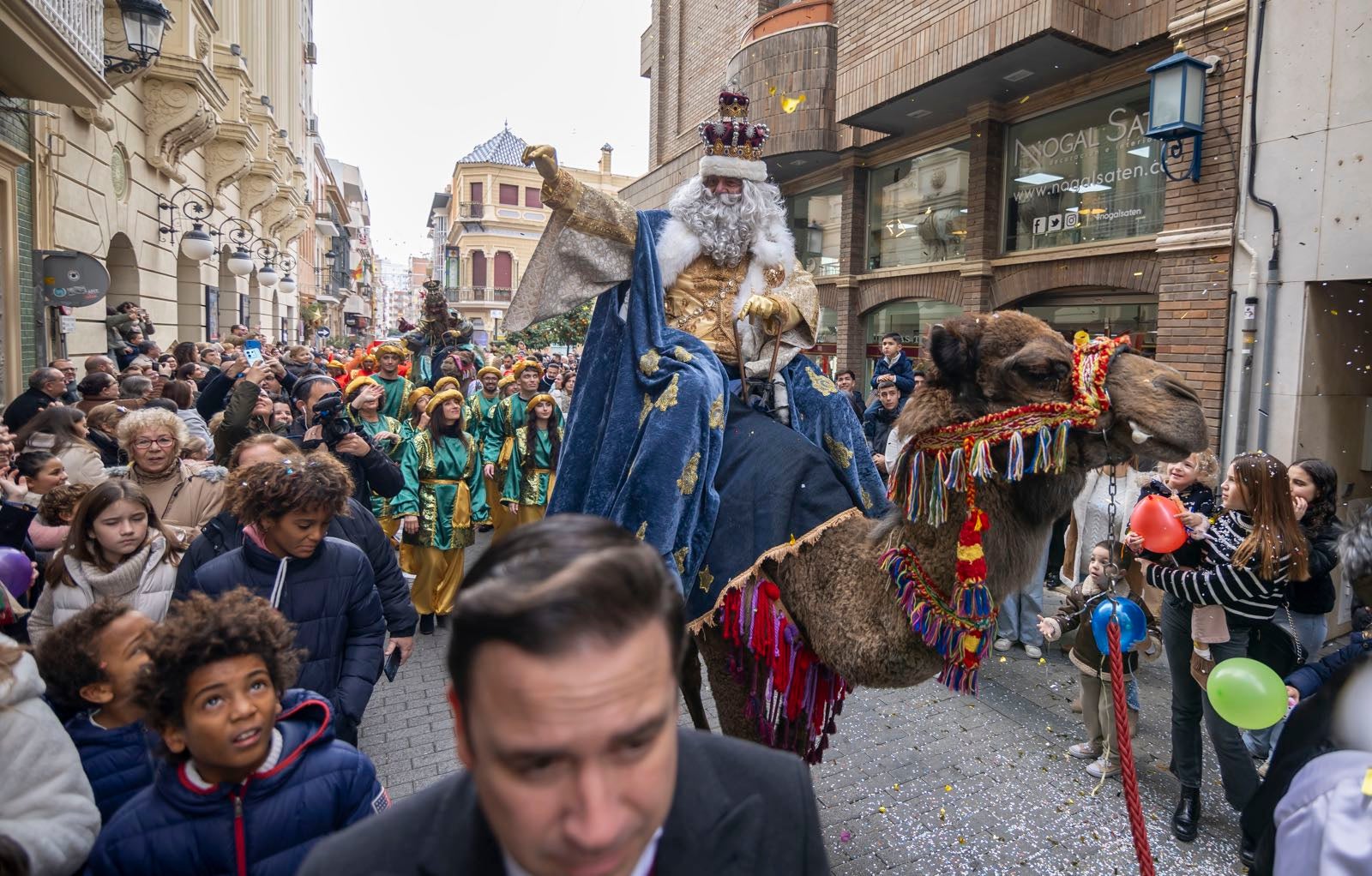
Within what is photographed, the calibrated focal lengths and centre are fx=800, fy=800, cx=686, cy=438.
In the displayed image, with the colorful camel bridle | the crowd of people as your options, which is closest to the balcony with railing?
the crowd of people

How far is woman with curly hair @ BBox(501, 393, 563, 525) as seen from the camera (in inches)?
301

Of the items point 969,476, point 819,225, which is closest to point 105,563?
point 969,476

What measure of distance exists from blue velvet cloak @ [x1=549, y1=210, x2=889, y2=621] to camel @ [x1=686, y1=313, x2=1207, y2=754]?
354 mm

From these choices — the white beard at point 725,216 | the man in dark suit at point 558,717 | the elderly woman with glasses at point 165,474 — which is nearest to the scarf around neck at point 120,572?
the elderly woman with glasses at point 165,474

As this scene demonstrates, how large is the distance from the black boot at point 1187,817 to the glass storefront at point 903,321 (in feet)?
26.5

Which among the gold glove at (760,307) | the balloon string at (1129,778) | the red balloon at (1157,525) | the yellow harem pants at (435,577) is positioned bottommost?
the yellow harem pants at (435,577)

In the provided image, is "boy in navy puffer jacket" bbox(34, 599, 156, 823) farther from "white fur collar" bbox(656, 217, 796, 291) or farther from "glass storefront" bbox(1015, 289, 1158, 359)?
"glass storefront" bbox(1015, 289, 1158, 359)

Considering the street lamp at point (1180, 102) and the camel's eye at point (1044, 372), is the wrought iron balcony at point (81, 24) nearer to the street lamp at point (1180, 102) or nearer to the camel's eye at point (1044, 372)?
the camel's eye at point (1044, 372)

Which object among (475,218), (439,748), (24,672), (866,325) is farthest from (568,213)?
(475,218)

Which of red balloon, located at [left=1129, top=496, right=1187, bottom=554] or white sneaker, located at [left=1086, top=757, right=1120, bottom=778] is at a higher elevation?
red balloon, located at [left=1129, top=496, right=1187, bottom=554]

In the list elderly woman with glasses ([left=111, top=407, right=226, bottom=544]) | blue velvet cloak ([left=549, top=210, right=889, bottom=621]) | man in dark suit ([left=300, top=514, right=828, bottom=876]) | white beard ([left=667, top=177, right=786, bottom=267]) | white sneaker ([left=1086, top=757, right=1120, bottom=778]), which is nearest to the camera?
man in dark suit ([left=300, top=514, right=828, bottom=876])

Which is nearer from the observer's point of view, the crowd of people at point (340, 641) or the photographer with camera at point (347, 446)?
the crowd of people at point (340, 641)

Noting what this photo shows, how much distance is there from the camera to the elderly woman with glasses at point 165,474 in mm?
4062

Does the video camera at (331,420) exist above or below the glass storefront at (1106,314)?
below
